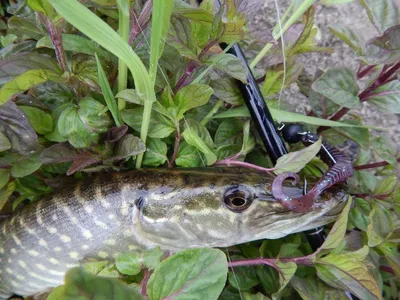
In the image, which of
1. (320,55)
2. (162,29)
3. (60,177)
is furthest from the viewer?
(320,55)

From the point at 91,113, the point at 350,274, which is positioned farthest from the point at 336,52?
the point at 91,113

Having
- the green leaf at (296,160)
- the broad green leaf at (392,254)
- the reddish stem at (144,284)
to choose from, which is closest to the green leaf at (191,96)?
the green leaf at (296,160)

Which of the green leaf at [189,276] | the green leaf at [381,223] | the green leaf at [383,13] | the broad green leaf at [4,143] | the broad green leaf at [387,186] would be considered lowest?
the green leaf at [381,223]

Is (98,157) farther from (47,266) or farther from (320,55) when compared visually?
(320,55)

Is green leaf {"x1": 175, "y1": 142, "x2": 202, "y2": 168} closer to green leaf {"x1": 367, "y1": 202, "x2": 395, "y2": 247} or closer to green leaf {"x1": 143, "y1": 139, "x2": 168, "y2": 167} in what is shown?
green leaf {"x1": 143, "y1": 139, "x2": 168, "y2": 167}

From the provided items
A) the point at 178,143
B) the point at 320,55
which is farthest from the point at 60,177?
the point at 320,55

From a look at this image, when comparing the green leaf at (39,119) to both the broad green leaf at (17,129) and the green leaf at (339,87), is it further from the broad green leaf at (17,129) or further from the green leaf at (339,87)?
the green leaf at (339,87)

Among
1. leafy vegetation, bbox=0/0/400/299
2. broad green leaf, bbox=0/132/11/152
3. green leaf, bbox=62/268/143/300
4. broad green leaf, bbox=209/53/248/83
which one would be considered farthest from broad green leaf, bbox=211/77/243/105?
green leaf, bbox=62/268/143/300
